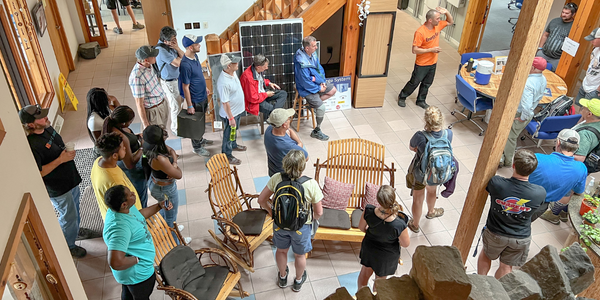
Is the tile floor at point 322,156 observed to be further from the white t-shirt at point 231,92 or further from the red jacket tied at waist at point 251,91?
the white t-shirt at point 231,92

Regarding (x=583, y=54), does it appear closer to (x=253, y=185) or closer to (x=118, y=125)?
(x=253, y=185)

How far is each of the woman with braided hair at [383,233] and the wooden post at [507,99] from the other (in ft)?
2.31

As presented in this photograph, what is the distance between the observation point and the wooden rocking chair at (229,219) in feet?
14.5

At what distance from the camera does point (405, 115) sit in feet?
24.9

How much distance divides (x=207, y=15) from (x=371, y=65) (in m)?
3.48

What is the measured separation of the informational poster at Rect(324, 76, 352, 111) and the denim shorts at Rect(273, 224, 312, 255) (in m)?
3.97

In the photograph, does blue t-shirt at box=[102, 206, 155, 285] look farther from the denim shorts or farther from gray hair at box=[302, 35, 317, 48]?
gray hair at box=[302, 35, 317, 48]

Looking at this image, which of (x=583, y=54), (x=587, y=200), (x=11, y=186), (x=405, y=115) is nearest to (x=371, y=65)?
(x=405, y=115)

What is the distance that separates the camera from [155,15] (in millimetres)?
9008

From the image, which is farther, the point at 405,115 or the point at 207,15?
the point at 207,15

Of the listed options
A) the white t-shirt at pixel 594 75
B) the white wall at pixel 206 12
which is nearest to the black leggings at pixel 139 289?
the white wall at pixel 206 12

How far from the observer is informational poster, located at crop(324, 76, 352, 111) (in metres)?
7.48

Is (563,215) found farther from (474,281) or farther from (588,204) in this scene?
(474,281)

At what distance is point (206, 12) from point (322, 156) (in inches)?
159
